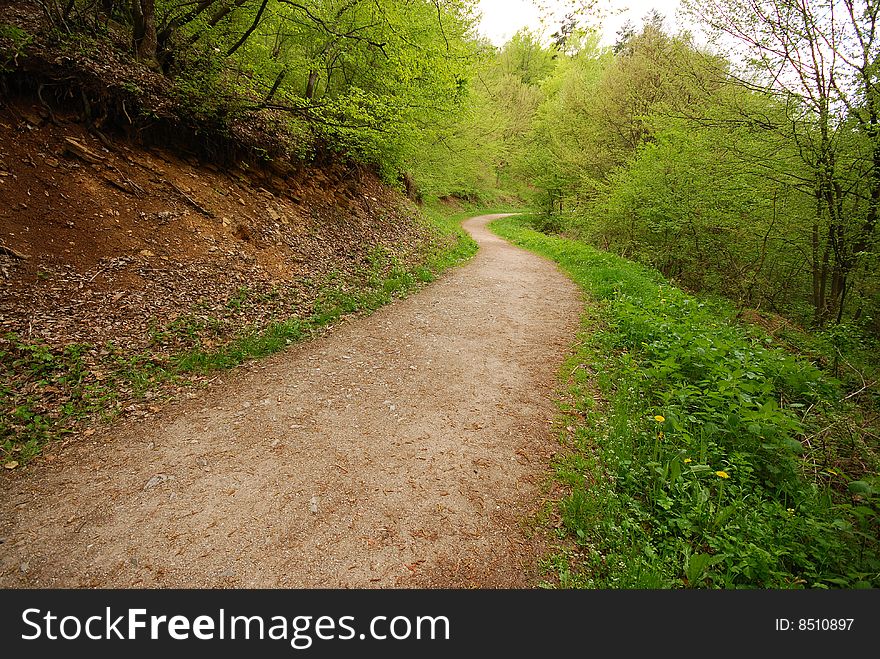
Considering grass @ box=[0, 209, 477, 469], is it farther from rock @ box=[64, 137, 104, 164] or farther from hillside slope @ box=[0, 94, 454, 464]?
rock @ box=[64, 137, 104, 164]

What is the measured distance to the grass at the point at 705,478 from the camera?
2471 mm

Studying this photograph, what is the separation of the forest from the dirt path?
66 centimetres

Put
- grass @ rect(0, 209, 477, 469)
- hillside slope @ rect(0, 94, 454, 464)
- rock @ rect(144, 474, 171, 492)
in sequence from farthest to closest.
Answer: hillside slope @ rect(0, 94, 454, 464) → grass @ rect(0, 209, 477, 469) → rock @ rect(144, 474, 171, 492)

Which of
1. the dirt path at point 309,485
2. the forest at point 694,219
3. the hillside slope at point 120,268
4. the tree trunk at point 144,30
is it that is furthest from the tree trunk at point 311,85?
the dirt path at point 309,485

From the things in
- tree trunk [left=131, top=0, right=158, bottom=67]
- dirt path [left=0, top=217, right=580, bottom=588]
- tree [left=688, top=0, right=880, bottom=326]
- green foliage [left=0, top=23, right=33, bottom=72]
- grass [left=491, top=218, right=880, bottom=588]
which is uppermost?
tree [left=688, top=0, right=880, bottom=326]

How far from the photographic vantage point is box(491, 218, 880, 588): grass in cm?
247

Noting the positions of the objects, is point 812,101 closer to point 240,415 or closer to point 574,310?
point 574,310

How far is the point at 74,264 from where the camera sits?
16.8ft

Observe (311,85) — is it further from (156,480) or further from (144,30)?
(156,480)

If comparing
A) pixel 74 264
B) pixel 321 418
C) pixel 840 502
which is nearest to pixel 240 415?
pixel 321 418

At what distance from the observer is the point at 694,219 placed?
1009cm

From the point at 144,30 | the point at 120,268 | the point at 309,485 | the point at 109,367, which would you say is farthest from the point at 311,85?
the point at 309,485

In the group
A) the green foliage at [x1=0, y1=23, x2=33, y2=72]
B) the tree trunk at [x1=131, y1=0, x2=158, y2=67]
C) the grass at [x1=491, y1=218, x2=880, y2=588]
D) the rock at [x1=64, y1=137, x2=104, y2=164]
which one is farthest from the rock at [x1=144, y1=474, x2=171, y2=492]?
the tree trunk at [x1=131, y1=0, x2=158, y2=67]

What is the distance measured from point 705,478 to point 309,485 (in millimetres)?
3409
